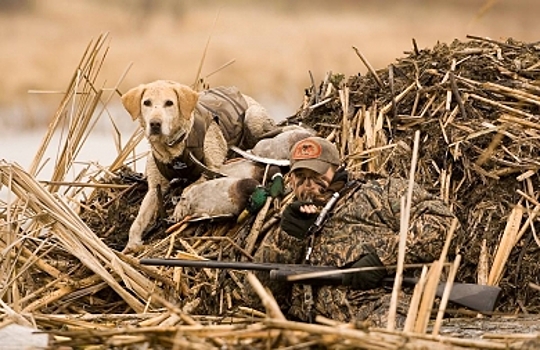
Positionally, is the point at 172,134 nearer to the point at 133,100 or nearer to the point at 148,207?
the point at 133,100

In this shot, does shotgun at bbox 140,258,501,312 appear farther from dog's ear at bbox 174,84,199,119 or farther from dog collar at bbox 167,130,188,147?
dog's ear at bbox 174,84,199,119

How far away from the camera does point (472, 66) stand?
7.82 m

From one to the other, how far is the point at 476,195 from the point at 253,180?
144 centimetres

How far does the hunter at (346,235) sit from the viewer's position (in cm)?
552

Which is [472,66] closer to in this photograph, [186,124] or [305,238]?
[186,124]

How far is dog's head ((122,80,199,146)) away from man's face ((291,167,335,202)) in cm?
159

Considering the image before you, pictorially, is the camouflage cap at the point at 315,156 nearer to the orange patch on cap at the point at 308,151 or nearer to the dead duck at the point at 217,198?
the orange patch on cap at the point at 308,151

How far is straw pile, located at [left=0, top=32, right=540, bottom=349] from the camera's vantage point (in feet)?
19.8

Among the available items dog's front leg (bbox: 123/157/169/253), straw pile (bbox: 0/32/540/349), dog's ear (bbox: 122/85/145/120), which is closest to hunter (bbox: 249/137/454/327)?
straw pile (bbox: 0/32/540/349)

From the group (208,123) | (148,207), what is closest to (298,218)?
(148,207)

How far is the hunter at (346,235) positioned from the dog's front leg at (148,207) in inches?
59.3

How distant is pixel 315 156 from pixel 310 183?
16 centimetres

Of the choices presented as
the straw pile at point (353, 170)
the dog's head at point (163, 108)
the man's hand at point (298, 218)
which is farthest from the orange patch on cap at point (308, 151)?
the dog's head at point (163, 108)

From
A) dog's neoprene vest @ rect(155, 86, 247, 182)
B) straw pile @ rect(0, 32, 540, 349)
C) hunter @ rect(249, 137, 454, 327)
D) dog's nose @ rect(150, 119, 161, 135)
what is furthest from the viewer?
dog's neoprene vest @ rect(155, 86, 247, 182)
